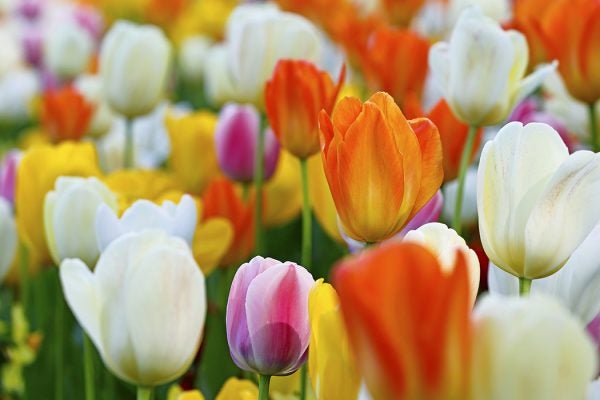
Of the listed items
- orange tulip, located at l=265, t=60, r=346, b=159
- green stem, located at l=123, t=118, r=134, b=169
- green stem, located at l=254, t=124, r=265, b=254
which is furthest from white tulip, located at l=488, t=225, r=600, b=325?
green stem, located at l=123, t=118, r=134, b=169

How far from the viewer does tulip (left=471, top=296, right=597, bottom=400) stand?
19.6 inches

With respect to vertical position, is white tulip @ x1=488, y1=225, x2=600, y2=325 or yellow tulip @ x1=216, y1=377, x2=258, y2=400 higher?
white tulip @ x1=488, y1=225, x2=600, y2=325

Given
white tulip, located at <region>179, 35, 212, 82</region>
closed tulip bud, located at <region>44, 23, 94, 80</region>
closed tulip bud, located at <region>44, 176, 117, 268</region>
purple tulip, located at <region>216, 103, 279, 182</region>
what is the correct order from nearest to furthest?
closed tulip bud, located at <region>44, 176, 117, 268</region> → purple tulip, located at <region>216, 103, 279, 182</region> → closed tulip bud, located at <region>44, 23, 94, 80</region> → white tulip, located at <region>179, 35, 212, 82</region>

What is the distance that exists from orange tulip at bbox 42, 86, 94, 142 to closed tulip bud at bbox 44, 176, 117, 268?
31.3 inches

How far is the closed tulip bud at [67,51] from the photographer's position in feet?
8.98

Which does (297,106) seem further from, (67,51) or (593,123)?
(67,51)

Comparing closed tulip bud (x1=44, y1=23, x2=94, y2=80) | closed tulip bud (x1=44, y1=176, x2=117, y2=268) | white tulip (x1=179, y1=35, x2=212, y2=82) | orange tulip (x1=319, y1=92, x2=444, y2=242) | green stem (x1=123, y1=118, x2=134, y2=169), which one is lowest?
white tulip (x1=179, y1=35, x2=212, y2=82)

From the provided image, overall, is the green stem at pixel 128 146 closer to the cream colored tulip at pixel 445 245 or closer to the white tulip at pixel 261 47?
the white tulip at pixel 261 47

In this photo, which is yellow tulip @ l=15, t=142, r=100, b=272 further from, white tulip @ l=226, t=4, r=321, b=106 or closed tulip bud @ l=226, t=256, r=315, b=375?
closed tulip bud @ l=226, t=256, r=315, b=375

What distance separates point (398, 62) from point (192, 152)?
367mm

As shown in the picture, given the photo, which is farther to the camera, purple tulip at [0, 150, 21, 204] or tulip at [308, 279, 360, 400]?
purple tulip at [0, 150, 21, 204]

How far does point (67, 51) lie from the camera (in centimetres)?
280

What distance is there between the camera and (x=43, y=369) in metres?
1.51

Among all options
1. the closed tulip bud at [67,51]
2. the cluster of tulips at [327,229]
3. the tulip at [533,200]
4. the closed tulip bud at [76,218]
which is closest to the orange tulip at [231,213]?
the cluster of tulips at [327,229]
